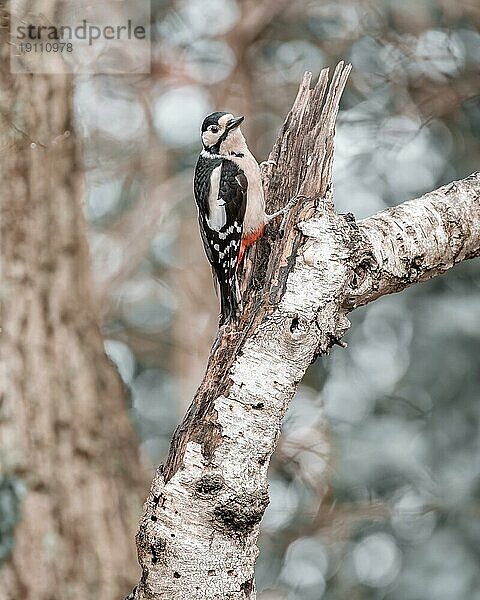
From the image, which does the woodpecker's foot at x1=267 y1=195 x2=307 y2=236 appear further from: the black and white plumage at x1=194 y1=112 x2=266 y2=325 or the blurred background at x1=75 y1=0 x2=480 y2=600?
the blurred background at x1=75 y1=0 x2=480 y2=600

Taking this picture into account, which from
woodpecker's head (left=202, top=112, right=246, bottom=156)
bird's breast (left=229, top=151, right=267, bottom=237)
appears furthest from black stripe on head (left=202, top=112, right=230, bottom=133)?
bird's breast (left=229, top=151, right=267, bottom=237)

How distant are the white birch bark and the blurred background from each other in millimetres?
1519

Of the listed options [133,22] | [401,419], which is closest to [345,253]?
[401,419]

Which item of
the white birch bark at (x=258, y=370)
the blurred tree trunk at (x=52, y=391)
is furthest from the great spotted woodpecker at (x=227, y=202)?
the blurred tree trunk at (x=52, y=391)

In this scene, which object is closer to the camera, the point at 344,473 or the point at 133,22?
the point at 344,473

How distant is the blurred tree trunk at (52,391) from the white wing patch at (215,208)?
66cm

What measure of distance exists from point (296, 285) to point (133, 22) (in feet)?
9.79

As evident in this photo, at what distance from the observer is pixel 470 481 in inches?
125

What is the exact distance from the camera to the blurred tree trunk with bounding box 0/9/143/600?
2.83m

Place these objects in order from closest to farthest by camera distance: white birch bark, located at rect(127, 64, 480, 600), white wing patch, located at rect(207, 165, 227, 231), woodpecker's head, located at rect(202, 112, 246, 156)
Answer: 1. white birch bark, located at rect(127, 64, 480, 600)
2. white wing patch, located at rect(207, 165, 227, 231)
3. woodpecker's head, located at rect(202, 112, 246, 156)

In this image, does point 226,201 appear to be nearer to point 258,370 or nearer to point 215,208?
point 215,208

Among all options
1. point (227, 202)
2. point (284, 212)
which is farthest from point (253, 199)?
point (284, 212)

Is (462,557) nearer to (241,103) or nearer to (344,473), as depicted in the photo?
(344,473)

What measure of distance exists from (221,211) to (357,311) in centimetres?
130
